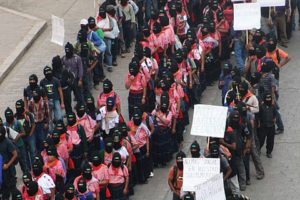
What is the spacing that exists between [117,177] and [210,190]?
2.76 m

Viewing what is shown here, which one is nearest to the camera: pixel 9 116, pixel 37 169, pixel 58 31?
pixel 37 169

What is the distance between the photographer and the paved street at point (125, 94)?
1956 centimetres

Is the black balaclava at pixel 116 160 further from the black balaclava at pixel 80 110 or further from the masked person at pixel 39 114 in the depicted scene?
the masked person at pixel 39 114

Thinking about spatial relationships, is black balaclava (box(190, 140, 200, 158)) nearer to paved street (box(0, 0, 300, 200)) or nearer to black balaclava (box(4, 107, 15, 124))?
paved street (box(0, 0, 300, 200))

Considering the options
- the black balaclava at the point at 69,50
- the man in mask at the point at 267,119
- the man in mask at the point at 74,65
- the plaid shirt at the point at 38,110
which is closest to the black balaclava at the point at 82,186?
the plaid shirt at the point at 38,110

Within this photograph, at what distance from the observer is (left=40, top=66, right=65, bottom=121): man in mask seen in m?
21.0

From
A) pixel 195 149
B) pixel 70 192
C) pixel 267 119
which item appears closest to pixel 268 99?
pixel 267 119

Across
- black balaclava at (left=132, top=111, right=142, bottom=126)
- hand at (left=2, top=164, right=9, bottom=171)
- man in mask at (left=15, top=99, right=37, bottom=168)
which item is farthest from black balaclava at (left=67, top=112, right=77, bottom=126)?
hand at (left=2, top=164, right=9, bottom=171)

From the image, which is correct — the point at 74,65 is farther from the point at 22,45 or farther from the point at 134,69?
the point at 22,45

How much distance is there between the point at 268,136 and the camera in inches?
790

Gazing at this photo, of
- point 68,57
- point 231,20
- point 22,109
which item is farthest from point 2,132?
point 231,20

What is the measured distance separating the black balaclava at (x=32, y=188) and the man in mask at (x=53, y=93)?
3.26 m

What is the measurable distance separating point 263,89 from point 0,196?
511 centimetres

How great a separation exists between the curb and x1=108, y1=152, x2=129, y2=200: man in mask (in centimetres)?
672
